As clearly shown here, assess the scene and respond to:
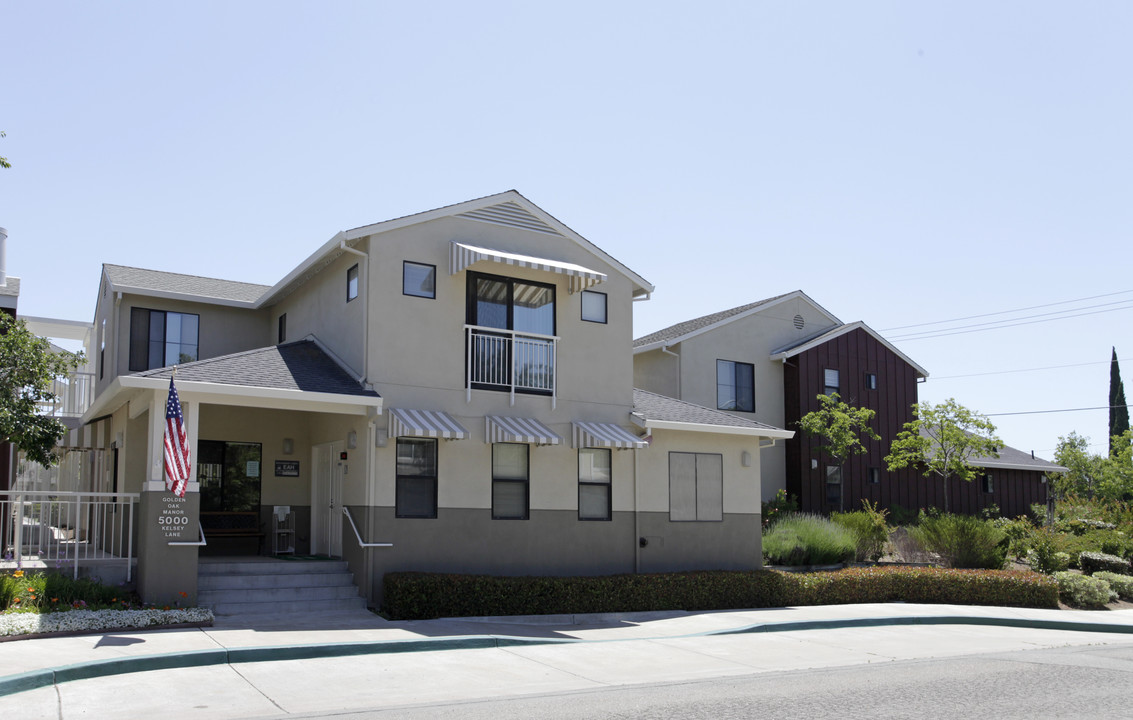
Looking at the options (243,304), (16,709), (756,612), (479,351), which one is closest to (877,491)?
(756,612)

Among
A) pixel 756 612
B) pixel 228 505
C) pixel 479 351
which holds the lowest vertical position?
pixel 756 612

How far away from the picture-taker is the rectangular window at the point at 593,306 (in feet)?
58.8

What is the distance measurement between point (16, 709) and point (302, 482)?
10260 mm

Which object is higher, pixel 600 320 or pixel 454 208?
pixel 454 208

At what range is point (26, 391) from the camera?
16.0m

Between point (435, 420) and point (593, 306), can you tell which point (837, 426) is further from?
point (435, 420)

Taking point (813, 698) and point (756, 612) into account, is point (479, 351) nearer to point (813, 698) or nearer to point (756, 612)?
point (756, 612)

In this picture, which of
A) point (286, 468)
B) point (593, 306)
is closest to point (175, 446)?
point (286, 468)

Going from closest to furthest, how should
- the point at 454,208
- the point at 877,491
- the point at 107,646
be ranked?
the point at 107,646 < the point at 454,208 < the point at 877,491

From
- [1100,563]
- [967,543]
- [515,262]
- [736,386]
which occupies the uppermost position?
[515,262]

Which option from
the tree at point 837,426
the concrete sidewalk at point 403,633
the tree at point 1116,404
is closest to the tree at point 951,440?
the tree at point 837,426

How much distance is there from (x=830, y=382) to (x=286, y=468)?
58.0 ft

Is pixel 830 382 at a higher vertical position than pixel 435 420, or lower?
higher

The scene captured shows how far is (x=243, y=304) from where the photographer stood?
20.1 meters
